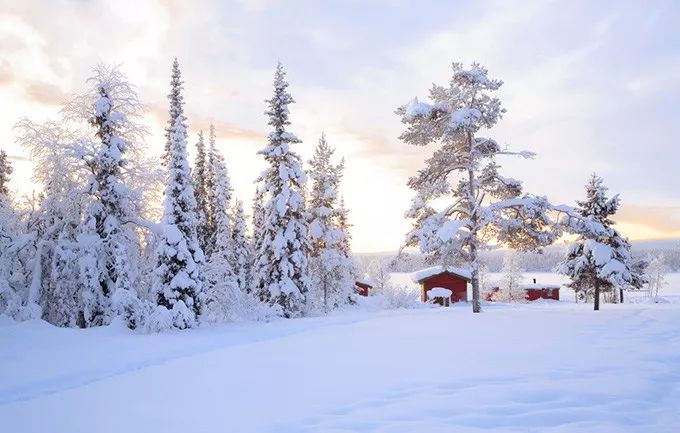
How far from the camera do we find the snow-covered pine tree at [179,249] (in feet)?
65.5

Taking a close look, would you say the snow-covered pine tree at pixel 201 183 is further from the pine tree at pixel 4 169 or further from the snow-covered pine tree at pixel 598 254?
the snow-covered pine tree at pixel 598 254

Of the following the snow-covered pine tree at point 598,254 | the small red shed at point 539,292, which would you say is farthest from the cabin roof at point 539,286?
the snow-covered pine tree at point 598,254

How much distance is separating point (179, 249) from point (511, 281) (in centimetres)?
6401

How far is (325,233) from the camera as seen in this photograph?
35.9 metres

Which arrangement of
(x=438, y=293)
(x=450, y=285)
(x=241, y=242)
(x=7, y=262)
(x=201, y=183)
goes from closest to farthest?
1. (x=7, y=262)
2. (x=201, y=183)
3. (x=241, y=242)
4. (x=438, y=293)
5. (x=450, y=285)

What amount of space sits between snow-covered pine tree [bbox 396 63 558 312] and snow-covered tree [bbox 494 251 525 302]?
50.5 m

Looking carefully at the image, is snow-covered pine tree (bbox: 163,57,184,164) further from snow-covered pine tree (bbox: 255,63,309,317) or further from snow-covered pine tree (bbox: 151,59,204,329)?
snow-covered pine tree (bbox: 255,63,309,317)

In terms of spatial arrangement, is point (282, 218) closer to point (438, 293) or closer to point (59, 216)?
point (59, 216)

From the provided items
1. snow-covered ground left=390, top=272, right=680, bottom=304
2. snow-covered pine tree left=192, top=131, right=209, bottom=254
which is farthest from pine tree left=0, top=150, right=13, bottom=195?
snow-covered ground left=390, top=272, right=680, bottom=304

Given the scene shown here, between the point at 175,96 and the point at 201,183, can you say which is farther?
the point at 201,183

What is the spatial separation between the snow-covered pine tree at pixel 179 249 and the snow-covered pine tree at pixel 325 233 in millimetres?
14460

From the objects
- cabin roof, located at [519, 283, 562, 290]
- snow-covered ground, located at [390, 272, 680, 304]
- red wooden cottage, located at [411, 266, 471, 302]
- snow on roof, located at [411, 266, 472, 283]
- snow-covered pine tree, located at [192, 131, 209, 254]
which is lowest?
snow-covered ground, located at [390, 272, 680, 304]

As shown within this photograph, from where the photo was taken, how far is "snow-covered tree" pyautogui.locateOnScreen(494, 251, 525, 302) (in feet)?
229

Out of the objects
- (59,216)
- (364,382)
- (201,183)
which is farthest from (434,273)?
(364,382)
